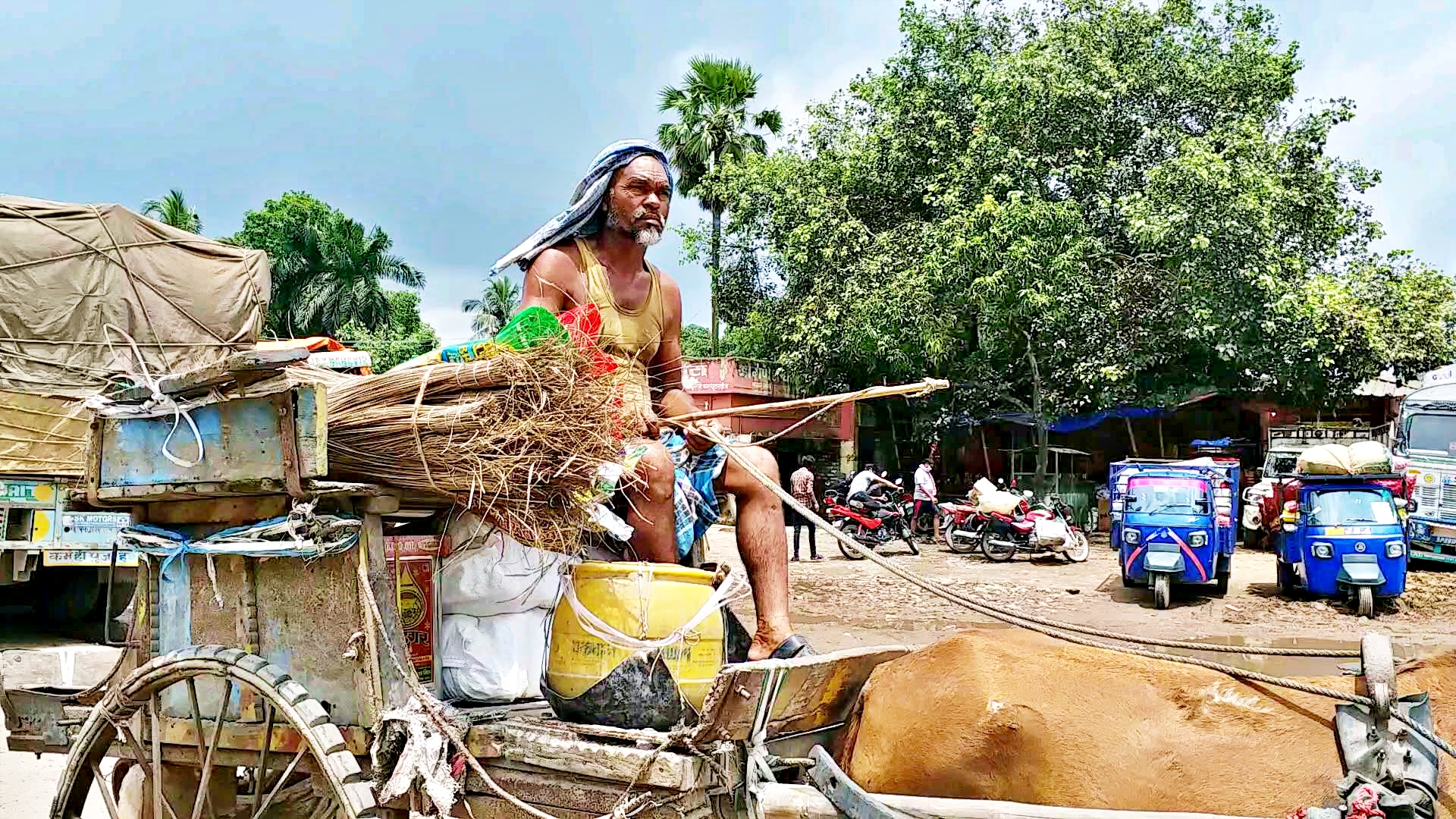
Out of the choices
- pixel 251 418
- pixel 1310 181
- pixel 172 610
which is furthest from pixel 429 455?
pixel 1310 181

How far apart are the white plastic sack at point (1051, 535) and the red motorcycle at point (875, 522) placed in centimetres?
196

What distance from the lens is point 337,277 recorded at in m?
33.6

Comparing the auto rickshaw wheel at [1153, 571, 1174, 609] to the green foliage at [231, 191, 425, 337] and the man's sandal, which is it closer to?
the man's sandal

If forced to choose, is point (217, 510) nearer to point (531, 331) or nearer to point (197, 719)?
point (197, 719)

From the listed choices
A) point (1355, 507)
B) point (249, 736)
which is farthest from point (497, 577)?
point (1355, 507)

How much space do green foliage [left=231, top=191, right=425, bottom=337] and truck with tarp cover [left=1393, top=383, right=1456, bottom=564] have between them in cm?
2760

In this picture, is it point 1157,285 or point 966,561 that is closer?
Result: point 966,561

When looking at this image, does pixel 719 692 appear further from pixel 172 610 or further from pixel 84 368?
pixel 84 368

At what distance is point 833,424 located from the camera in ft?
79.5

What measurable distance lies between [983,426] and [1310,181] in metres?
8.83

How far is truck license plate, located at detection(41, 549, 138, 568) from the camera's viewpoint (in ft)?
24.7

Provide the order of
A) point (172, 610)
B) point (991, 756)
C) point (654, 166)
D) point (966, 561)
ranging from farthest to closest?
point (966, 561) → point (654, 166) → point (172, 610) → point (991, 756)

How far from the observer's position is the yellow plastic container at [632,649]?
258cm

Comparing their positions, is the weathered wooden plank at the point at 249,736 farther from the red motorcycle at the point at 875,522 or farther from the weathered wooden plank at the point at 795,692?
the red motorcycle at the point at 875,522
